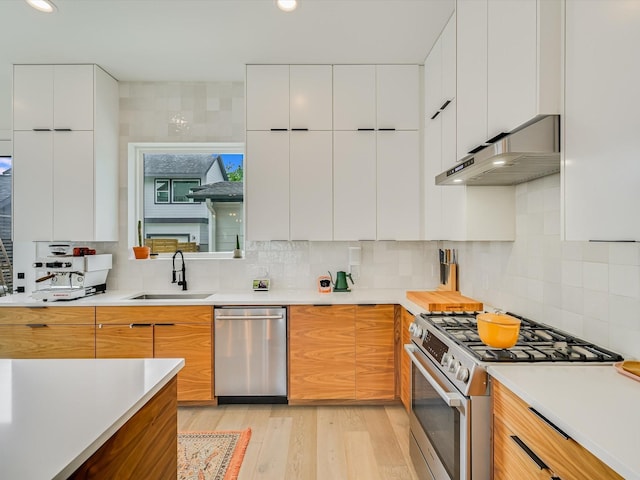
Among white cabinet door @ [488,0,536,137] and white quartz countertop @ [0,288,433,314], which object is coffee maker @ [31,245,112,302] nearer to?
white quartz countertop @ [0,288,433,314]

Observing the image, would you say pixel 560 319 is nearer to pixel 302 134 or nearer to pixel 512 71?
pixel 512 71

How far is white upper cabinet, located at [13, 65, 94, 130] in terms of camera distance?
290 centimetres

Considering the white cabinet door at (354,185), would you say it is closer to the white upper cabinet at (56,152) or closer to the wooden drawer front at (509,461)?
the wooden drawer front at (509,461)

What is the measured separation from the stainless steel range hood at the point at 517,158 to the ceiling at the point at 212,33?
1191 millimetres

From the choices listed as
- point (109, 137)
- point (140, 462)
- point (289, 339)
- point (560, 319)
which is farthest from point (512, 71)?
point (109, 137)

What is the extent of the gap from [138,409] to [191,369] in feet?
6.10

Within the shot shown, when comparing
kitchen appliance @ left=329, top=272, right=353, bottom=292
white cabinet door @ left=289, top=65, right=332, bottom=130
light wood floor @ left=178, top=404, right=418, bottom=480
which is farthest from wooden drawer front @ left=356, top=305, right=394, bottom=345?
white cabinet door @ left=289, top=65, right=332, bottom=130

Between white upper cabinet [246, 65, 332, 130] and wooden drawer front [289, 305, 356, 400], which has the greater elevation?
white upper cabinet [246, 65, 332, 130]

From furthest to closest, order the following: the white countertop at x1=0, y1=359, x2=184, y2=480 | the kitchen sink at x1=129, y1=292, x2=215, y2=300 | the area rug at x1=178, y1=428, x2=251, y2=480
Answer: the kitchen sink at x1=129, y1=292, x2=215, y2=300, the area rug at x1=178, y1=428, x2=251, y2=480, the white countertop at x1=0, y1=359, x2=184, y2=480

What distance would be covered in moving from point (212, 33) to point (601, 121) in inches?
95.0

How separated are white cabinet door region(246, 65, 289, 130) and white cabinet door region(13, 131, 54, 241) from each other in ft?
5.49

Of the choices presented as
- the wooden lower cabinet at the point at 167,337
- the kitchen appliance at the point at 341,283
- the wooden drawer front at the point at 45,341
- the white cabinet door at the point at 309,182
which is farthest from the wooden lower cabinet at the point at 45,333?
the kitchen appliance at the point at 341,283

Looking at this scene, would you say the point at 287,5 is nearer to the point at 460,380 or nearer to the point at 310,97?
the point at 310,97

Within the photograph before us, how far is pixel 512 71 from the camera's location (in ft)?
4.86
